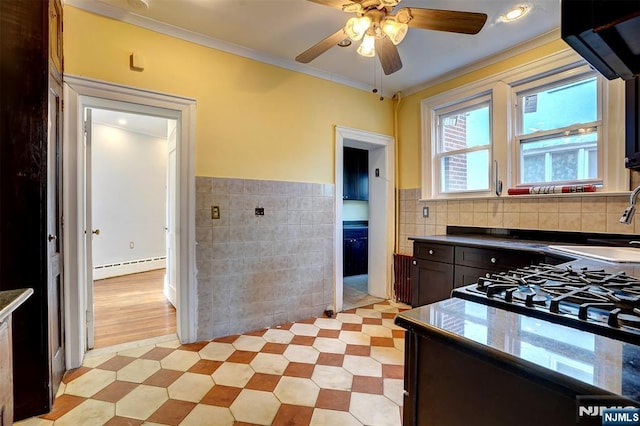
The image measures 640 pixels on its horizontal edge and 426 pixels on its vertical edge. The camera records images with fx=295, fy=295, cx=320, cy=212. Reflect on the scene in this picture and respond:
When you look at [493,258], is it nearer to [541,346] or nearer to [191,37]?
[541,346]

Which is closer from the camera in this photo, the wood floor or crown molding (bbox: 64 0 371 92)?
crown molding (bbox: 64 0 371 92)

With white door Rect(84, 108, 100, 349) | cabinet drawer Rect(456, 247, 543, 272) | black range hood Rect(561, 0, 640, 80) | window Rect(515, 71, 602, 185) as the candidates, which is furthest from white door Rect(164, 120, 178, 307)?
window Rect(515, 71, 602, 185)

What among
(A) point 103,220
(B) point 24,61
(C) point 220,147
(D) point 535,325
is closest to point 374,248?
(C) point 220,147

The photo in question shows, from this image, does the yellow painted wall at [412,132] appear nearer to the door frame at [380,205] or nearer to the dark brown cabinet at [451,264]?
the door frame at [380,205]

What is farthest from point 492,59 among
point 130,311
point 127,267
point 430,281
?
point 127,267

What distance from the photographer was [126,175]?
204 inches

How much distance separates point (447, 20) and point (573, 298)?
5.28ft

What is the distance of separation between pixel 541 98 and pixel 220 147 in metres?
2.90

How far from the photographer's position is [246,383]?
1.97 m

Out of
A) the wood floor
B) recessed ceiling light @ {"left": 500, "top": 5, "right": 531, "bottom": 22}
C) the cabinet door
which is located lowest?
the wood floor

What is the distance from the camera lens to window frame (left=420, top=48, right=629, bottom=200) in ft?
7.09

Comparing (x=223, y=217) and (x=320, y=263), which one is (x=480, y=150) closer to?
(x=320, y=263)

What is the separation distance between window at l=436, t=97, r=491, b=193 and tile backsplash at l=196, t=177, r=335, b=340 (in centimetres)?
136

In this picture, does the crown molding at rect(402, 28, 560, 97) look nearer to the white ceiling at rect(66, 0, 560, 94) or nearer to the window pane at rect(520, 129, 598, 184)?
the white ceiling at rect(66, 0, 560, 94)
